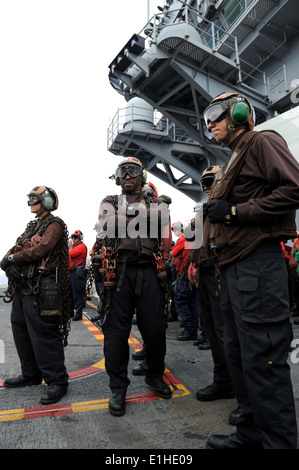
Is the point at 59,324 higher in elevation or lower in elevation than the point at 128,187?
lower

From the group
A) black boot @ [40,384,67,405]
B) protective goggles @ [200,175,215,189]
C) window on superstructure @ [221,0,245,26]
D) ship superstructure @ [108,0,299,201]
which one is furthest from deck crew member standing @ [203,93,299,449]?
window on superstructure @ [221,0,245,26]

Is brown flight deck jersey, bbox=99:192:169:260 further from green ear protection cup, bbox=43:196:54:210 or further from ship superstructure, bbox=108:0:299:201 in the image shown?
ship superstructure, bbox=108:0:299:201

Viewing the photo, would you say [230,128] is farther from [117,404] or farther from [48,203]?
[117,404]

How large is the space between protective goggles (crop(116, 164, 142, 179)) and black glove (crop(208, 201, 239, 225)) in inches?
50.1

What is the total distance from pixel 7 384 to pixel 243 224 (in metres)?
2.82

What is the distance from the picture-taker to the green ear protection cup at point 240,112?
6.01 feet

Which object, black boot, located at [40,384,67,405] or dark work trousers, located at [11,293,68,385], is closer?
black boot, located at [40,384,67,405]

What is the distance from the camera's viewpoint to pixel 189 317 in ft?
16.5

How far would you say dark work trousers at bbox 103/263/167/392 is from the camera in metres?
2.50

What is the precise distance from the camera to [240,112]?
183cm

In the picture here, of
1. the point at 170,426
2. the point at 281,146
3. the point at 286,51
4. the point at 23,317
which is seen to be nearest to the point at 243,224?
the point at 281,146

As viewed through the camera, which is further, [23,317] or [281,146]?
[23,317]

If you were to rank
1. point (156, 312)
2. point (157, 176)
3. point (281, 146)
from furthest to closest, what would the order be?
point (157, 176) → point (156, 312) → point (281, 146)
